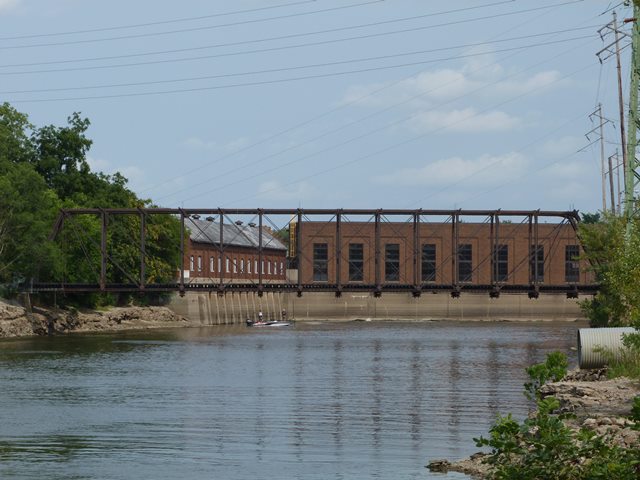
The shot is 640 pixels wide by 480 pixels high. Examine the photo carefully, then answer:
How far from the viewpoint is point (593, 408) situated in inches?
1305

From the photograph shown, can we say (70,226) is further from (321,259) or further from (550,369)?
(550,369)

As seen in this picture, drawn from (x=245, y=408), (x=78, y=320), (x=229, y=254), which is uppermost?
(x=229, y=254)

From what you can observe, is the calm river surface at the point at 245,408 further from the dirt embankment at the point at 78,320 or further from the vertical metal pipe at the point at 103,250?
the vertical metal pipe at the point at 103,250

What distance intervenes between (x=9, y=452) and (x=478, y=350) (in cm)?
5352

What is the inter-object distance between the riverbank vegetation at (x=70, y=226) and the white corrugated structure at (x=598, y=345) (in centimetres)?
5654

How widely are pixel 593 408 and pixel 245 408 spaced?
41.4 feet

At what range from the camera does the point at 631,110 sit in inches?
2037

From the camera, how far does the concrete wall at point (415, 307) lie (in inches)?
5812

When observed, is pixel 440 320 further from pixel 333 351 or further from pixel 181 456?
pixel 181 456

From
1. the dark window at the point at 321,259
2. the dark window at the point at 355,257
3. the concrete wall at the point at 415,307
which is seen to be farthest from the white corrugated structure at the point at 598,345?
the concrete wall at the point at 415,307

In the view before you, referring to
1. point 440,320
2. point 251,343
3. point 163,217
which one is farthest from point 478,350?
point 440,320

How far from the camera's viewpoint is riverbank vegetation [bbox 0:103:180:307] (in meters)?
94.1

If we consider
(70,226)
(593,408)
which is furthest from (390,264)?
(593,408)

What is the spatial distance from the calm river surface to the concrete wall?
209 feet
